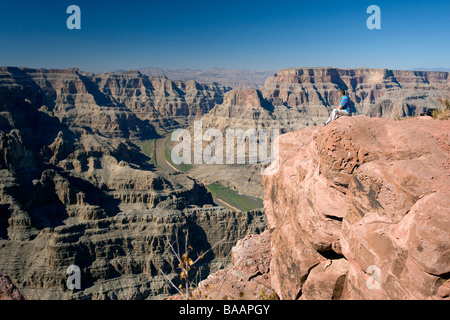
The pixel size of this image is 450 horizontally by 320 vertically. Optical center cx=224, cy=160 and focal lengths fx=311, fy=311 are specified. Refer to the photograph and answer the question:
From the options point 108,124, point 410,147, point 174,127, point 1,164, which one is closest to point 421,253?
point 410,147

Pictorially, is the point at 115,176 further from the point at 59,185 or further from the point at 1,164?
the point at 1,164

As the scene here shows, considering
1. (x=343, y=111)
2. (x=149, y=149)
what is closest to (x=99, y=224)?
(x=343, y=111)

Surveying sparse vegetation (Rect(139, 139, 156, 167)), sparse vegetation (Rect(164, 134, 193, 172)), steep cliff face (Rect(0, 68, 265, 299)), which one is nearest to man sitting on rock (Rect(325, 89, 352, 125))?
steep cliff face (Rect(0, 68, 265, 299))

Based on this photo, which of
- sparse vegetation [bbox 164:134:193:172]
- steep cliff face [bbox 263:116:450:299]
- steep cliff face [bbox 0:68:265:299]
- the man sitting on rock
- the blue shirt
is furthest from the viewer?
sparse vegetation [bbox 164:134:193:172]

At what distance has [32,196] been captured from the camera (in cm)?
5072

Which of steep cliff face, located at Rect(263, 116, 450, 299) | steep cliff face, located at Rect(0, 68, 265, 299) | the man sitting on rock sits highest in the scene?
the man sitting on rock

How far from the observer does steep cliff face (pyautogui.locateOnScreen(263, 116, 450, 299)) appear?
363 inches

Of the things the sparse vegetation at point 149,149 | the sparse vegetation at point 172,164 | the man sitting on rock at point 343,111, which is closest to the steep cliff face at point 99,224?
the man sitting on rock at point 343,111

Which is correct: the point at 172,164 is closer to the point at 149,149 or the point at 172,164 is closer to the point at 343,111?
the point at 149,149

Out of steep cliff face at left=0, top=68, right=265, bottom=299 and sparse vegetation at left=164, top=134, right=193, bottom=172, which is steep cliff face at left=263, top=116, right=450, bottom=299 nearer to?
steep cliff face at left=0, top=68, right=265, bottom=299

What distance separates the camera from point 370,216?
11305mm
